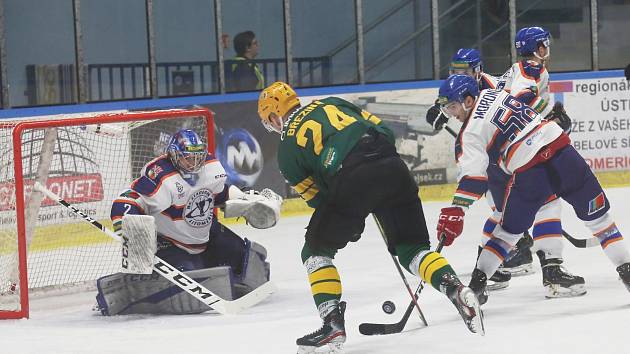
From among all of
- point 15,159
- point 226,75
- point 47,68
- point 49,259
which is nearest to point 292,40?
point 226,75

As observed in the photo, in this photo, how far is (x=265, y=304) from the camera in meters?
5.78

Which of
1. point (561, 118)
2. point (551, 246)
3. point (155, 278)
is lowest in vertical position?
point (155, 278)

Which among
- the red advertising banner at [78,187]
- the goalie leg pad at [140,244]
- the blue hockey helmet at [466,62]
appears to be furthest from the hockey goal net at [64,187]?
the blue hockey helmet at [466,62]

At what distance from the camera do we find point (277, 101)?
14.8ft

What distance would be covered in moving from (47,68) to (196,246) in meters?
3.45

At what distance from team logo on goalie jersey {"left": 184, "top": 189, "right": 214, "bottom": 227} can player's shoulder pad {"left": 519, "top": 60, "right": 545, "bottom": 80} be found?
64.1 inches

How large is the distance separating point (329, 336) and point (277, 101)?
2.79ft

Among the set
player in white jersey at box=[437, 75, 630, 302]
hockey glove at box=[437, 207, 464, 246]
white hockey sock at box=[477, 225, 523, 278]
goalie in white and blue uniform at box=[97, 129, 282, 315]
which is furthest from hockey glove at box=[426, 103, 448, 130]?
hockey glove at box=[437, 207, 464, 246]

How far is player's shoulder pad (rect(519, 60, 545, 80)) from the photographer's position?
6.18 meters

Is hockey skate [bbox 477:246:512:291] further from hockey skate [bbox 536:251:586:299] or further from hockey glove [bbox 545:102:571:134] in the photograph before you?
hockey glove [bbox 545:102:571:134]

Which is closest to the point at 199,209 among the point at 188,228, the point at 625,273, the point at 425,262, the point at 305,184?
the point at 188,228

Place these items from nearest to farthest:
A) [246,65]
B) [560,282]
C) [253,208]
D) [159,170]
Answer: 1. [560,282]
2. [159,170]
3. [253,208]
4. [246,65]

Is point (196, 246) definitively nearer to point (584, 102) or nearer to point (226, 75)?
point (226, 75)

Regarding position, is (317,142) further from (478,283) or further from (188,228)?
(188,228)
